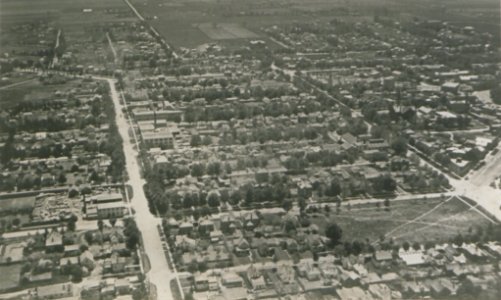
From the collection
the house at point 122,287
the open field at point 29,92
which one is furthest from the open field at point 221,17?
the house at point 122,287

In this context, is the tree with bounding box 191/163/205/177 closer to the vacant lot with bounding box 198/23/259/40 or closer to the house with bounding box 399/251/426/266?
the house with bounding box 399/251/426/266

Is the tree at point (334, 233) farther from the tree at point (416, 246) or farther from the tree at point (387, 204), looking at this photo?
the tree at point (387, 204)

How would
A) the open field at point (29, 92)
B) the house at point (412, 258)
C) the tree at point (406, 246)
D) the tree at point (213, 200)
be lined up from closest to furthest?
the house at point (412, 258), the tree at point (406, 246), the tree at point (213, 200), the open field at point (29, 92)

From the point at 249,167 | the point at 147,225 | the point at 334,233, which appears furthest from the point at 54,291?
the point at 249,167

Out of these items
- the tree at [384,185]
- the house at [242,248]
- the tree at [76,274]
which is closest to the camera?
the tree at [76,274]

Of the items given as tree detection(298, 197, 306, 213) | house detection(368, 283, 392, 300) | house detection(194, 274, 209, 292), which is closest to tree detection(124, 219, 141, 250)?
house detection(194, 274, 209, 292)

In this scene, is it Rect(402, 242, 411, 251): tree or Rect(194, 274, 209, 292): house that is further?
Rect(402, 242, 411, 251): tree
